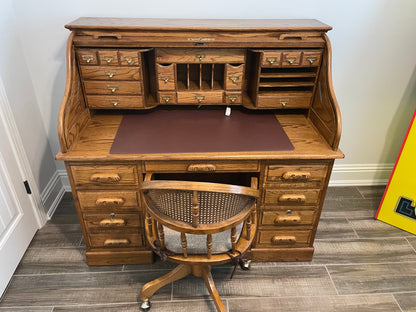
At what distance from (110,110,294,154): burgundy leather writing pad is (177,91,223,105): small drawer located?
0.35 feet

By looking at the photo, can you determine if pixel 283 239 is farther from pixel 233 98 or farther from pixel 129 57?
pixel 129 57

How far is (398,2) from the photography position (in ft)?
6.27

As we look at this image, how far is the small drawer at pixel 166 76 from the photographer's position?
1.68m

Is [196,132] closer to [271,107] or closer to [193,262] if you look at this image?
[271,107]

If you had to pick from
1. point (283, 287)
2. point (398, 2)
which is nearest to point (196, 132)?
point (283, 287)

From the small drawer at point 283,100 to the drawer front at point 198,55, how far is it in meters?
0.27

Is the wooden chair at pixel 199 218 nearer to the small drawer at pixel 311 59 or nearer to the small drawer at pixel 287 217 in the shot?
the small drawer at pixel 287 217

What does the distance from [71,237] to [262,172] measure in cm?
136

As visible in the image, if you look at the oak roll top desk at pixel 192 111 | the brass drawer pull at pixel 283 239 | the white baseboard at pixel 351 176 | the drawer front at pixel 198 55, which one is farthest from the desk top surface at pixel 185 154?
the white baseboard at pixel 351 176

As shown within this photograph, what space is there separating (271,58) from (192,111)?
1.84 feet

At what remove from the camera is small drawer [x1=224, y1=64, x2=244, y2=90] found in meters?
1.70

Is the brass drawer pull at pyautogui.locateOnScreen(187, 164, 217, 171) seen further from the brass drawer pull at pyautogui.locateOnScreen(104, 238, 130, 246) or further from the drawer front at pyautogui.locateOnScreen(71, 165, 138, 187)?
the brass drawer pull at pyautogui.locateOnScreen(104, 238, 130, 246)

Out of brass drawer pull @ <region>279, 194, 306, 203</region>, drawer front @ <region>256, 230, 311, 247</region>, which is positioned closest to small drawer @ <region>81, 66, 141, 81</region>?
brass drawer pull @ <region>279, 194, 306, 203</region>

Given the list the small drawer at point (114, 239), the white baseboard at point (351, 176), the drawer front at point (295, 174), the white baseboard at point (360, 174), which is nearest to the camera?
the drawer front at point (295, 174)
